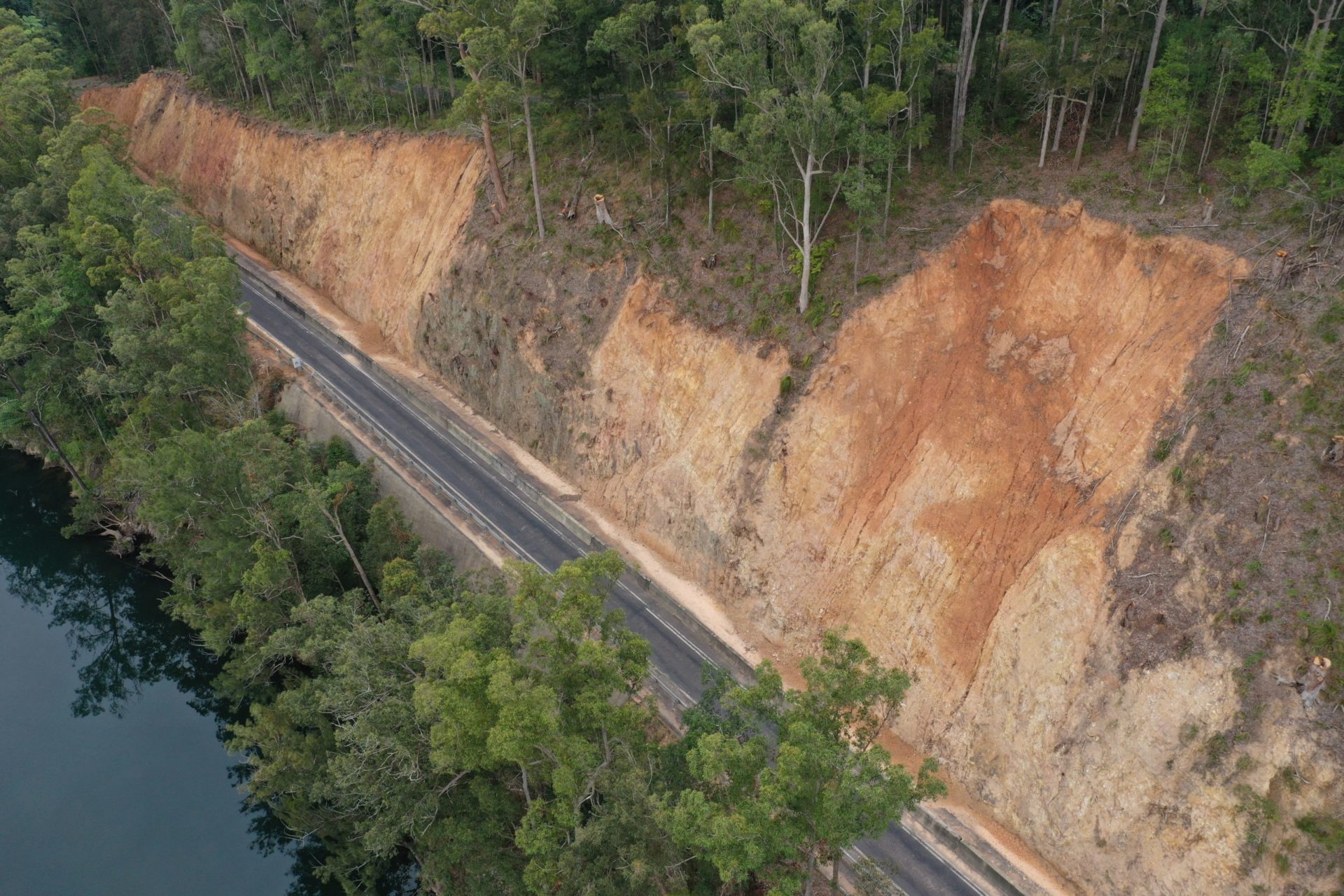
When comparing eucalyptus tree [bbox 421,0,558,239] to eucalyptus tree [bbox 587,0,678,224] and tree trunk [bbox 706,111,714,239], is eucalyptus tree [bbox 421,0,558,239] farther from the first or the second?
tree trunk [bbox 706,111,714,239]

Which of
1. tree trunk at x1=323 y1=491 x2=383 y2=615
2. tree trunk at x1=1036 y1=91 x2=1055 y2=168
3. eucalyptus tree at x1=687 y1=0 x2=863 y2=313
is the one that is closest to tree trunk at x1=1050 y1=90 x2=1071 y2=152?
tree trunk at x1=1036 y1=91 x2=1055 y2=168

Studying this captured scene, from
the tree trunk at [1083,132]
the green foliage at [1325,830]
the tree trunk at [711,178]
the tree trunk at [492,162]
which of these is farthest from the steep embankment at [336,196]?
the green foliage at [1325,830]

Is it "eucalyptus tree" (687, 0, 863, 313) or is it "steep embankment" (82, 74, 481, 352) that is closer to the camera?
"eucalyptus tree" (687, 0, 863, 313)

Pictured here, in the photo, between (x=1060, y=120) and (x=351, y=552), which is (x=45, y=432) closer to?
(x=351, y=552)

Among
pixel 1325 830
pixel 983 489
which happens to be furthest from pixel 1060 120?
pixel 1325 830

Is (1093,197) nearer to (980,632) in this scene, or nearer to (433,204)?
(980,632)
